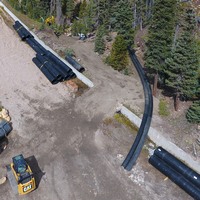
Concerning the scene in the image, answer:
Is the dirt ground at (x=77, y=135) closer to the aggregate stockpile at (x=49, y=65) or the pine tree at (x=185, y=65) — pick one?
the aggregate stockpile at (x=49, y=65)

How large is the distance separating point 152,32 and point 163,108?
7564 mm

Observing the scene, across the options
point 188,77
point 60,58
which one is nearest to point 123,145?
point 188,77

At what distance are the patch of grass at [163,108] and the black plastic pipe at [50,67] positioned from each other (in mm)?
11915

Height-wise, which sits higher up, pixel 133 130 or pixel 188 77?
pixel 188 77

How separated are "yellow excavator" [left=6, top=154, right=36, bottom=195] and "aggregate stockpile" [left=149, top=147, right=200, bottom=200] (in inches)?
387

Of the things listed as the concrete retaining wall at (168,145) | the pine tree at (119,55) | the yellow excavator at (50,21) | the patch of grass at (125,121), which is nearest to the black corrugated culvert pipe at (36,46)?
the yellow excavator at (50,21)

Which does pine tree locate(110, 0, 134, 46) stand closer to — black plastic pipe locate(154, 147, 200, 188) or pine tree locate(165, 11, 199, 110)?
pine tree locate(165, 11, 199, 110)

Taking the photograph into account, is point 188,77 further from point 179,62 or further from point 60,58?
point 60,58

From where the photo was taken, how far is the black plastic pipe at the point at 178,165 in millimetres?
22281

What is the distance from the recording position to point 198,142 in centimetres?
2562

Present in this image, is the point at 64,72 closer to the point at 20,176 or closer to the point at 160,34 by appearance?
the point at 160,34

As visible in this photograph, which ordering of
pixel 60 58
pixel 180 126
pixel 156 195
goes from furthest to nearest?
1. pixel 60 58
2. pixel 180 126
3. pixel 156 195

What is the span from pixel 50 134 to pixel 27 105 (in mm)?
5521

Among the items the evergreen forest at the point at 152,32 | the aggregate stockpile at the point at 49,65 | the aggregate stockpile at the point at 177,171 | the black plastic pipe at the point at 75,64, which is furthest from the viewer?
the black plastic pipe at the point at 75,64
